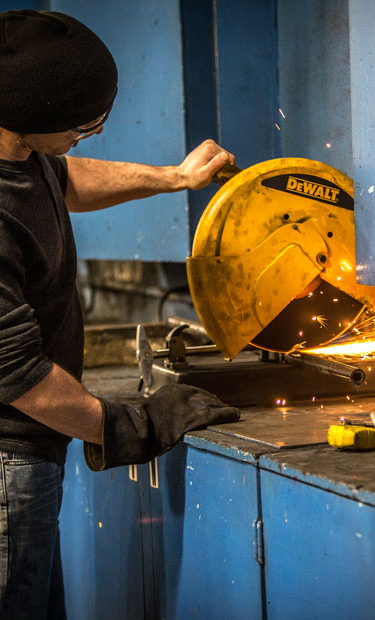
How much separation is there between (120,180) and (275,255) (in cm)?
52

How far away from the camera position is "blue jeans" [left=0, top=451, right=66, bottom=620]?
166 cm

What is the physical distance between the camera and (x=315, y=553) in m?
1.35

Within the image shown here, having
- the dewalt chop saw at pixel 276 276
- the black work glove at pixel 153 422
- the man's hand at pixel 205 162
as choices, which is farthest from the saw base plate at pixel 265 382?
the man's hand at pixel 205 162

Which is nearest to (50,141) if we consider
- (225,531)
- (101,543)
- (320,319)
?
(320,319)

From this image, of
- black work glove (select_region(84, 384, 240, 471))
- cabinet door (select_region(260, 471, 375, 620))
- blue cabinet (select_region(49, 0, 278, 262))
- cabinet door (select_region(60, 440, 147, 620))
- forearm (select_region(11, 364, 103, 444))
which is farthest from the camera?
blue cabinet (select_region(49, 0, 278, 262))

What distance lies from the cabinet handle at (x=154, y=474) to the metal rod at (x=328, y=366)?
0.38 metres

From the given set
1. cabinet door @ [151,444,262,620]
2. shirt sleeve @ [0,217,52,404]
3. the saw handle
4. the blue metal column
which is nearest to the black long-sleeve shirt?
shirt sleeve @ [0,217,52,404]

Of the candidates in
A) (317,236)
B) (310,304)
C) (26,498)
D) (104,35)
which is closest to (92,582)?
(26,498)

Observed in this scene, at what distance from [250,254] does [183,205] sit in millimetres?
921

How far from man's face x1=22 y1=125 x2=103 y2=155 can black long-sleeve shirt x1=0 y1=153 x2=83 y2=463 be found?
0.21 ft

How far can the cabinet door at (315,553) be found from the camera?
4.12ft

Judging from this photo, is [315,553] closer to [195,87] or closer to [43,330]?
[43,330]

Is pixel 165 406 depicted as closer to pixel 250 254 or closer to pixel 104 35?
pixel 250 254

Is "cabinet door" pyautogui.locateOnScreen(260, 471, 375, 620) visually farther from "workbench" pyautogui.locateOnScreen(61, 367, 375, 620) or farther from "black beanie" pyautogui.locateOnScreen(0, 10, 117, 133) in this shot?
"black beanie" pyautogui.locateOnScreen(0, 10, 117, 133)
